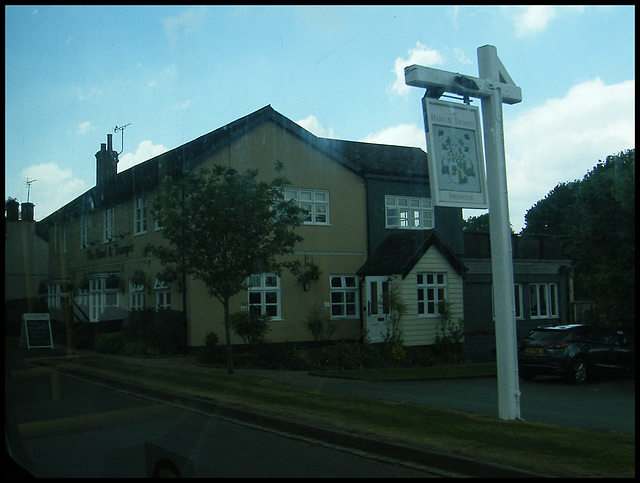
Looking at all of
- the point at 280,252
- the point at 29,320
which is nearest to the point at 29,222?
the point at 29,320

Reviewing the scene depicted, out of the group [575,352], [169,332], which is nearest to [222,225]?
[169,332]

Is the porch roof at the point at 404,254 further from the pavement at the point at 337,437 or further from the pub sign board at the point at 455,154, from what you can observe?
the pub sign board at the point at 455,154

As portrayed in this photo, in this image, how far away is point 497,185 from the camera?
962 centimetres

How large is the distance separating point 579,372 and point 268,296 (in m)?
11.2

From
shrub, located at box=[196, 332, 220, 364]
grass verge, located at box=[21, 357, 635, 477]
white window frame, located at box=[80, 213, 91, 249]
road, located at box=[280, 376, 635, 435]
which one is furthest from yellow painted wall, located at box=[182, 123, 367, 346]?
grass verge, located at box=[21, 357, 635, 477]

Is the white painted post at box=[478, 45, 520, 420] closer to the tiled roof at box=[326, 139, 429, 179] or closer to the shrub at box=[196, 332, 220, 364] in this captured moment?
the shrub at box=[196, 332, 220, 364]

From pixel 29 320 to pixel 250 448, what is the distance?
60.0ft

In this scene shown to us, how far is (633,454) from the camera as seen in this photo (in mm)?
6656

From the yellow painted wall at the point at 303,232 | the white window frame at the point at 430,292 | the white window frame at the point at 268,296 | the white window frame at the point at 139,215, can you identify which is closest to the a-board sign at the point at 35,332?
the white window frame at the point at 139,215

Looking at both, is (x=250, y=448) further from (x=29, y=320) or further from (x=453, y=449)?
(x=29, y=320)

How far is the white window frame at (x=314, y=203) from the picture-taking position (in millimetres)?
25266

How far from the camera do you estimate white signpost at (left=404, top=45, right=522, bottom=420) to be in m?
9.28

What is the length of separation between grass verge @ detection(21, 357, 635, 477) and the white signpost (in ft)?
2.16

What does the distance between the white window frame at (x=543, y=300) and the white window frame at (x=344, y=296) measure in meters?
9.95
